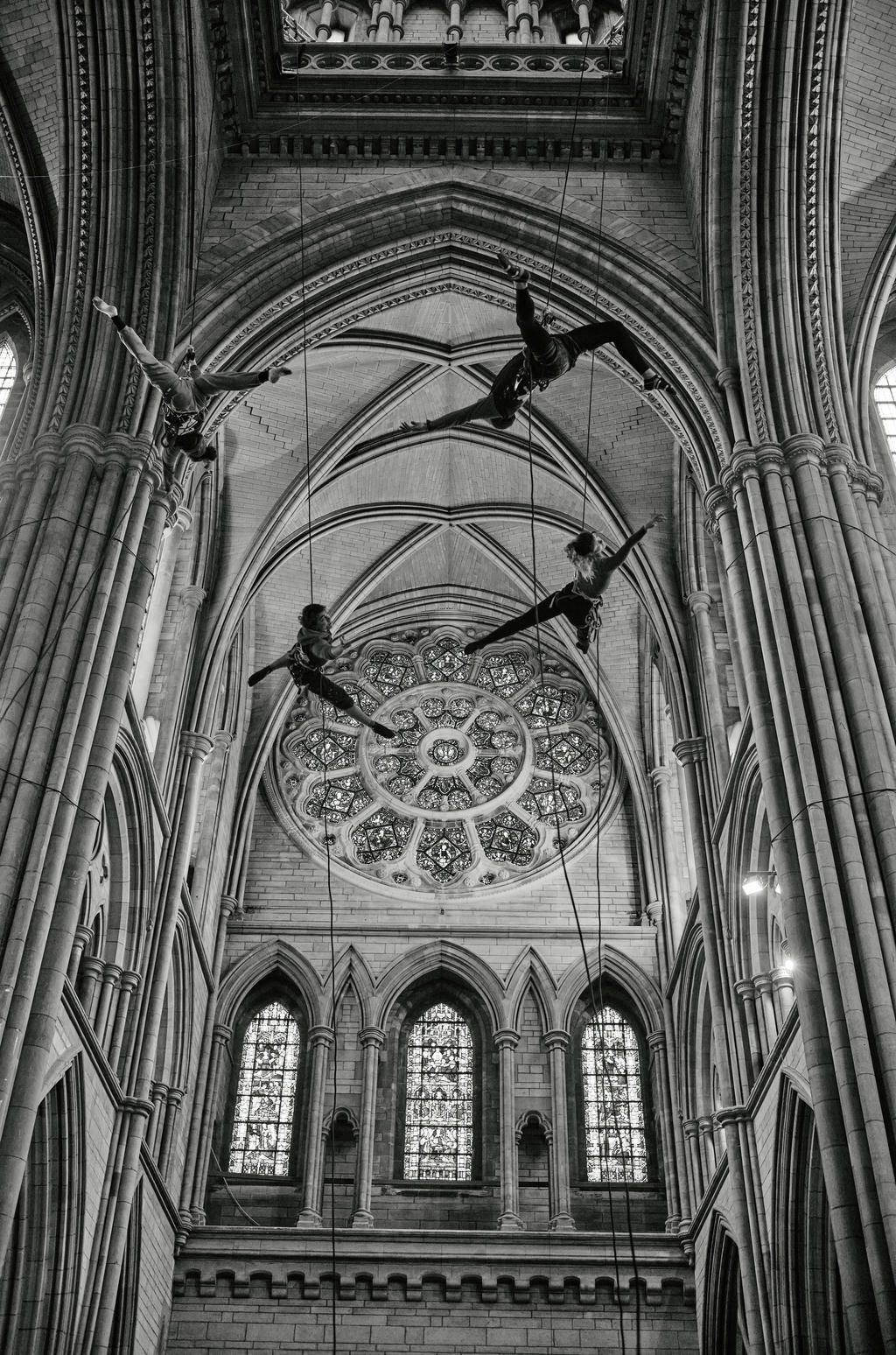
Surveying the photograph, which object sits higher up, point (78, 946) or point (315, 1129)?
point (315, 1129)

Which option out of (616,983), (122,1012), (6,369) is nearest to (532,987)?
(616,983)

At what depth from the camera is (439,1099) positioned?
19438mm

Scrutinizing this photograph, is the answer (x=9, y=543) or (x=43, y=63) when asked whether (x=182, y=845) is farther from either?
(x=43, y=63)

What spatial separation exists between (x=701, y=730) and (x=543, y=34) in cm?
954

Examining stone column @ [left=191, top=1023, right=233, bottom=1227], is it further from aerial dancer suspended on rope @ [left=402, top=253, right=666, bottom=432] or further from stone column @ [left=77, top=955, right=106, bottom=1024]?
aerial dancer suspended on rope @ [left=402, top=253, right=666, bottom=432]

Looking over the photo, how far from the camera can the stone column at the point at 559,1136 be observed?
1806 centimetres

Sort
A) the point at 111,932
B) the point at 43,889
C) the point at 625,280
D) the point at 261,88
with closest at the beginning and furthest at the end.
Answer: the point at 43,889 < the point at 111,932 < the point at 625,280 < the point at 261,88

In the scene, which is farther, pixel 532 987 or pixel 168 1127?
pixel 532 987

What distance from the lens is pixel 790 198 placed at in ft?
51.3

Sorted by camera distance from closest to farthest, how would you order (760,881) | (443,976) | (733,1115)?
(733,1115) → (760,881) → (443,976)

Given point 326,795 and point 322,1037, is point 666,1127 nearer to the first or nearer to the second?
point 322,1037

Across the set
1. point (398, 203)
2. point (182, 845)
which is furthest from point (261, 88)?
point (182, 845)

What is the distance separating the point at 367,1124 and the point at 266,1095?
144cm

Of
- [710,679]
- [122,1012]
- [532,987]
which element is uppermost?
[710,679]
